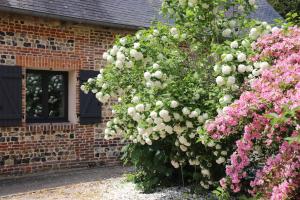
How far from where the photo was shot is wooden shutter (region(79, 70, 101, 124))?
10.6 metres

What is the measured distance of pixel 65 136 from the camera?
33.9 feet

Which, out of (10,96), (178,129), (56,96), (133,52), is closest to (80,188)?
(10,96)

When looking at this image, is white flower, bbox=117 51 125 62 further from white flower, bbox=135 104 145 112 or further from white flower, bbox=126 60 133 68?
white flower, bbox=135 104 145 112

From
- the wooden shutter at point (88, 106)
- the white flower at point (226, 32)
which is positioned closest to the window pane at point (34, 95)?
the wooden shutter at point (88, 106)

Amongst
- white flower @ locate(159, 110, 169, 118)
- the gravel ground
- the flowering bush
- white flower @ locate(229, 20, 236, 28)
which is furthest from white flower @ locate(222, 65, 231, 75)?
the gravel ground

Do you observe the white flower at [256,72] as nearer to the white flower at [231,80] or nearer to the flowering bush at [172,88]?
the white flower at [231,80]

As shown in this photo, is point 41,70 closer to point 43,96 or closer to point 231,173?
point 43,96

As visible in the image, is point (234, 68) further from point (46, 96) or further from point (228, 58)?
point (46, 96)

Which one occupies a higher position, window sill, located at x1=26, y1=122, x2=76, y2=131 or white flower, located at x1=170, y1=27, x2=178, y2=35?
white flower, located at x1=170, y1=27, x2=178, y2=35

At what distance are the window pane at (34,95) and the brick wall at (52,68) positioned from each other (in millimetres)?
392

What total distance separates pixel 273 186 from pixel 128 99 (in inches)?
123

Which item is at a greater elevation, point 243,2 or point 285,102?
point 243,2

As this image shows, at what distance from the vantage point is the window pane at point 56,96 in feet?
34.6

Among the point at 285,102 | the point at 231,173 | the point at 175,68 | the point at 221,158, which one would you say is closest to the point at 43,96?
the point at 175,68
